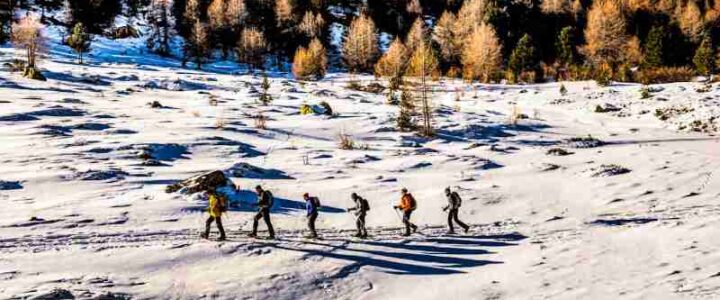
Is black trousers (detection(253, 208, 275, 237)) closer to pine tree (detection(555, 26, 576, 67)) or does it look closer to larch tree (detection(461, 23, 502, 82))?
larch tree (detection(461, 23, 502, 82))

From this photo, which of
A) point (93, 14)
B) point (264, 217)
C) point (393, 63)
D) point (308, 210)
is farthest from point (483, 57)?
point (264, 217)

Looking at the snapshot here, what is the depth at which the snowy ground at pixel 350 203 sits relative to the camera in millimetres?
13539

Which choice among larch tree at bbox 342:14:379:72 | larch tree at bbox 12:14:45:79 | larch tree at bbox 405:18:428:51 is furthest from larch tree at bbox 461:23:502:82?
larch tree at bbox 12:14:45:79

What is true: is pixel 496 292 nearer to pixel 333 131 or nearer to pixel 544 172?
pixel 544 172

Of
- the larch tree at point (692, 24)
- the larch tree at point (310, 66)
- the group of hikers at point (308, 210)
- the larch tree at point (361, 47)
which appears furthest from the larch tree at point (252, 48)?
the group of hikers at point (308, 210)

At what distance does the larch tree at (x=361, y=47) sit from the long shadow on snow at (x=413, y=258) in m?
76.0

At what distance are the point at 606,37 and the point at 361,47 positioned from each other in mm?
34251

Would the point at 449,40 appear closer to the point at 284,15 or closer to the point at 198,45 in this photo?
the point at 284,15

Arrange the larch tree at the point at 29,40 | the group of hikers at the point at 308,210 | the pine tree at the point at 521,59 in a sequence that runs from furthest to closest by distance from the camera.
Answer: the pine tree at the point at 521,59
the larch tree at the point at 29,40
the group of hikers at the point at 308,210

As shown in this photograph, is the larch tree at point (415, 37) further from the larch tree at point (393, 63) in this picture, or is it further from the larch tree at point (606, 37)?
the larch tree at point (606, 37)

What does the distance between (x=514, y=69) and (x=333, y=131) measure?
157 ft

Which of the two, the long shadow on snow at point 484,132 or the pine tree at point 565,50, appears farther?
the pine tree at point 565,50

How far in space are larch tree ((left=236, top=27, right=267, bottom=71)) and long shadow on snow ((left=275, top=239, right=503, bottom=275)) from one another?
73.4 metres

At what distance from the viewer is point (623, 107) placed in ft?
168
